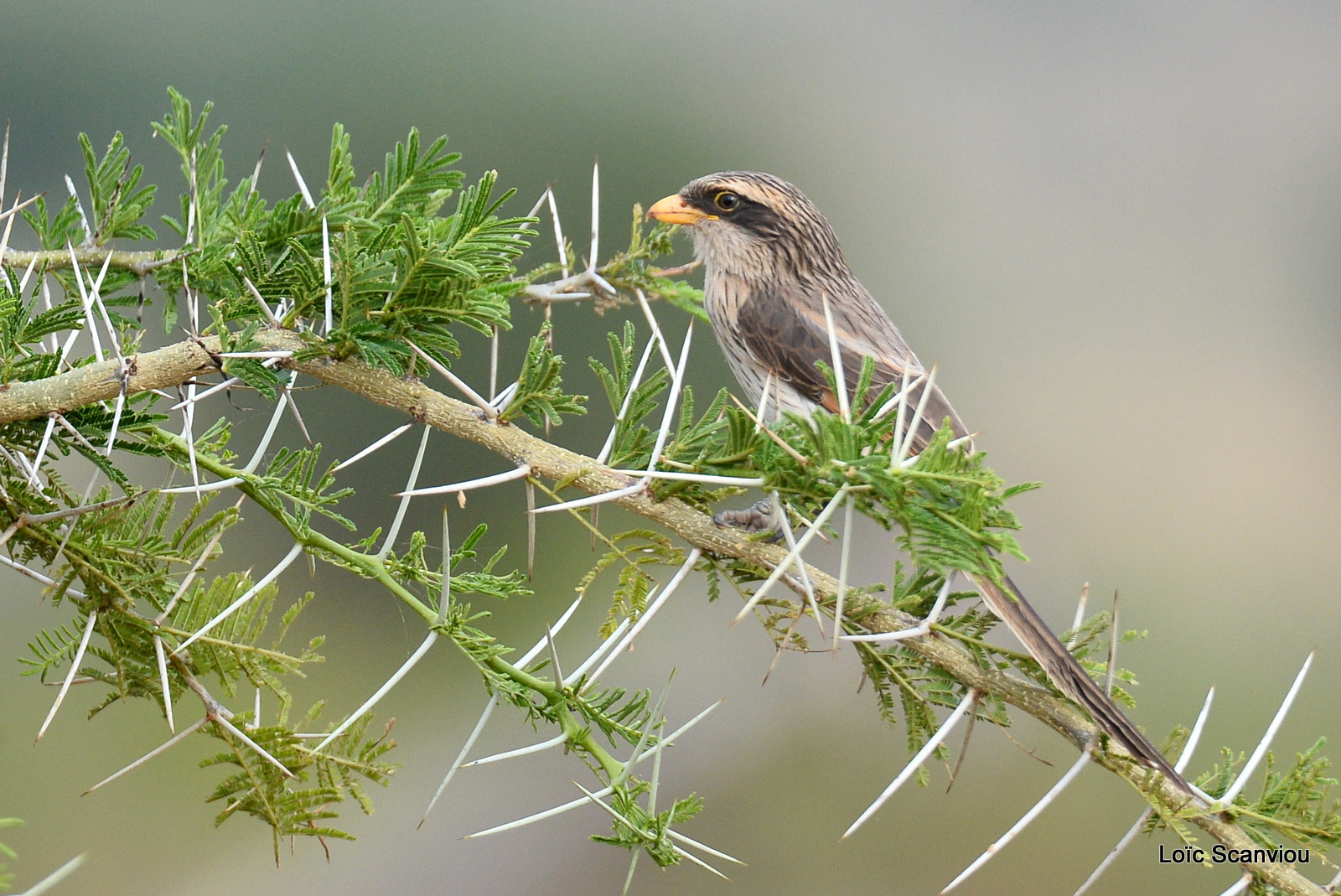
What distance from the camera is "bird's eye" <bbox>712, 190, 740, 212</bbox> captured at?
1.50 meters

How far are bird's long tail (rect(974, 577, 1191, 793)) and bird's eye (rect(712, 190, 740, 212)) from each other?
2.80 feet

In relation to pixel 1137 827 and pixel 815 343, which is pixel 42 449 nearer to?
pixel 1137 827

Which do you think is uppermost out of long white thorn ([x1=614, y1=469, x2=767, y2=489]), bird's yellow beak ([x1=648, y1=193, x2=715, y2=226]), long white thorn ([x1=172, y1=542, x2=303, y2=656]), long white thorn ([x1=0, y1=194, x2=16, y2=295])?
bird's yellow beak ([x1=648, y1=193, x2=715, y2=226])

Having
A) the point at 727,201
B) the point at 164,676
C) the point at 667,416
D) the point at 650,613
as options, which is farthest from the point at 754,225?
the point at 164,676

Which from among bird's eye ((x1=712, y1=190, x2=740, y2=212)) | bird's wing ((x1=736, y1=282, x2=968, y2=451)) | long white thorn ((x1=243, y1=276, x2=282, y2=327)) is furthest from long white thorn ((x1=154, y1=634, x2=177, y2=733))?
bird's eye ((x1=712, y1=190, x2=740, y2=212))

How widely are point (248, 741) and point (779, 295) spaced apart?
1.10 meters

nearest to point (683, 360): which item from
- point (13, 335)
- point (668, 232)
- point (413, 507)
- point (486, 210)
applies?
point (486, 210)

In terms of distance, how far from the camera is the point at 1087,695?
0.75 meters

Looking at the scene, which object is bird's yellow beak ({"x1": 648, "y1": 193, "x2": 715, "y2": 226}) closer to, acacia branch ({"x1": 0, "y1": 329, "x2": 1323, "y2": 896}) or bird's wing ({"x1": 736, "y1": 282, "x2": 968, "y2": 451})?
bird's wing ({"x1": 736, "y1": 282, "x2": 968, "y2": 451})

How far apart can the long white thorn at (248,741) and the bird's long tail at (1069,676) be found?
0.52 metres

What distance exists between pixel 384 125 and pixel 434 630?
88.3 inches

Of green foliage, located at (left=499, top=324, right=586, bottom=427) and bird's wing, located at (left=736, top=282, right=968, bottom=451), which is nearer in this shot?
green foliage, located at (left=499, top=324, right=586, bottom=427)

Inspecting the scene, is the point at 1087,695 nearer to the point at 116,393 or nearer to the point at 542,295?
the point at 542,295

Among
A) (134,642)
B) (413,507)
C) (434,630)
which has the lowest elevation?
(413,507)
